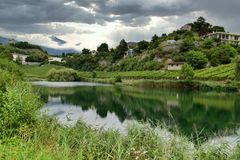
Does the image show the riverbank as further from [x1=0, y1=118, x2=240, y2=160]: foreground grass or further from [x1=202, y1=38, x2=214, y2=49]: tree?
[x1=0, y1=118, x2=240, y2=160]: foreground grass

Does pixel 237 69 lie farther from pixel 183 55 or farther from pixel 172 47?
pixel 172 47

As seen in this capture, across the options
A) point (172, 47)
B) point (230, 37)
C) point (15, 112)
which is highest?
point (230, 37)

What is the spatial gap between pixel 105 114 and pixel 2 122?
101 feet

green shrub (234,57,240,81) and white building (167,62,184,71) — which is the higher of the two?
green shrub (234,57,240,81)

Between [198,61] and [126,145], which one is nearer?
[126,145]

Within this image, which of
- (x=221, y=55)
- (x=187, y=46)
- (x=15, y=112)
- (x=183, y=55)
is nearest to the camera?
(x=15, y=112)

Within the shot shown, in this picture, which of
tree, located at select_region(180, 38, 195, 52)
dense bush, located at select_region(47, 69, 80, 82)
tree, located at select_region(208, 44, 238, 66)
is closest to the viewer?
tree, located at select_region(208, 44, 238, 66)

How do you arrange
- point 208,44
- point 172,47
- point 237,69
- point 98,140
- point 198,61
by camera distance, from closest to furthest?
point 98,140, point 237,69, point 198,61, point 208,44, point 172,47

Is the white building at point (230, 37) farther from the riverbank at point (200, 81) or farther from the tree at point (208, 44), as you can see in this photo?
the riverbank at point (200, 81)

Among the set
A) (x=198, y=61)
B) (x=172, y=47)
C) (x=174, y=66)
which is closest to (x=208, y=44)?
(x=172, y=47)

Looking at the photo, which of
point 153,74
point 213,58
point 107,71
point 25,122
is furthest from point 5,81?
point 107,71

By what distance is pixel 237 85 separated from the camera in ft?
273

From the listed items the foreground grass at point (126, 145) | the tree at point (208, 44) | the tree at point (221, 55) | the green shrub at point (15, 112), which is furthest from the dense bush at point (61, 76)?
the foreground grass at point (126, 145)

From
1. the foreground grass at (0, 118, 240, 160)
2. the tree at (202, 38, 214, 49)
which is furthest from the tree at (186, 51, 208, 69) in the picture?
the foreground grass at (0, 118, 240, 160)
